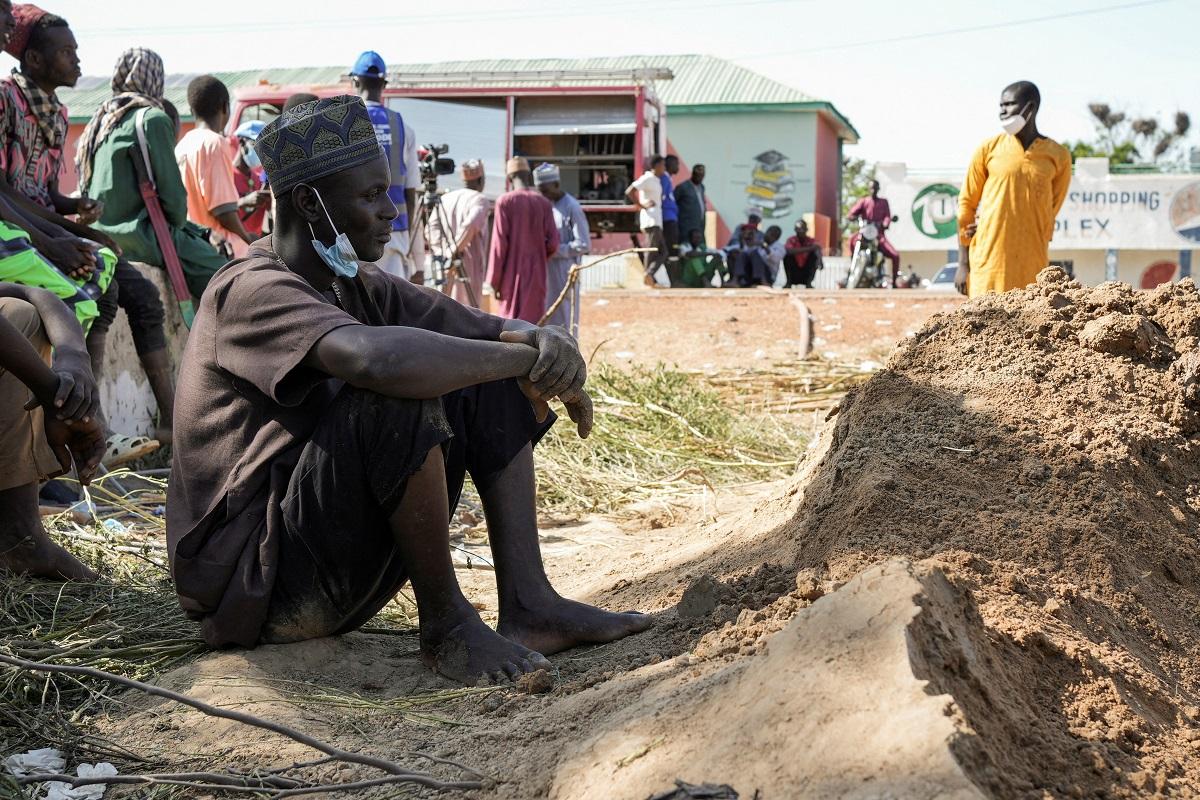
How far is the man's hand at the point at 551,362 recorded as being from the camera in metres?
2.57

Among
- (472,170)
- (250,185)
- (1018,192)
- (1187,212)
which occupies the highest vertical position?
(472,170)

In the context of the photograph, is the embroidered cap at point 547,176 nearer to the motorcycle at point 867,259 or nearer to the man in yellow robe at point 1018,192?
the man in yellow robe at point 1018,192

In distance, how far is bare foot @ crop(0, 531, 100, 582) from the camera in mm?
3160

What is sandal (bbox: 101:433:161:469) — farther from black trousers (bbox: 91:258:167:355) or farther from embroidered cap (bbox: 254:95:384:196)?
embroidered cap (bbox: 254:95:384:196)

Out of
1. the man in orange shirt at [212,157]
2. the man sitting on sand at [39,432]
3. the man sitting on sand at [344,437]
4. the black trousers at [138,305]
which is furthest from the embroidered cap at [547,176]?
the man sitting on sand at [344,437]

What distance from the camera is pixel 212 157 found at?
6.15m

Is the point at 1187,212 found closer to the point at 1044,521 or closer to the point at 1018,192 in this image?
the point at 1018,192

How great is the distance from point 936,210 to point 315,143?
27.4 m

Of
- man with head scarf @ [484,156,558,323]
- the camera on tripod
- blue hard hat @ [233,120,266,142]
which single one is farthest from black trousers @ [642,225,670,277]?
blue hard hat @ [233,120,266,142]

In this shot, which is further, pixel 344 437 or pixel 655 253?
pixel 655 253

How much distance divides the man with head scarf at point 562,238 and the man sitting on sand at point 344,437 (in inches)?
234

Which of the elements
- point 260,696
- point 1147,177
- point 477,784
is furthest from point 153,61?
point 1147,177

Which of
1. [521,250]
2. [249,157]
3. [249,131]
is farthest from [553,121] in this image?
[249,157]

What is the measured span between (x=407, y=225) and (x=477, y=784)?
5.46 m
